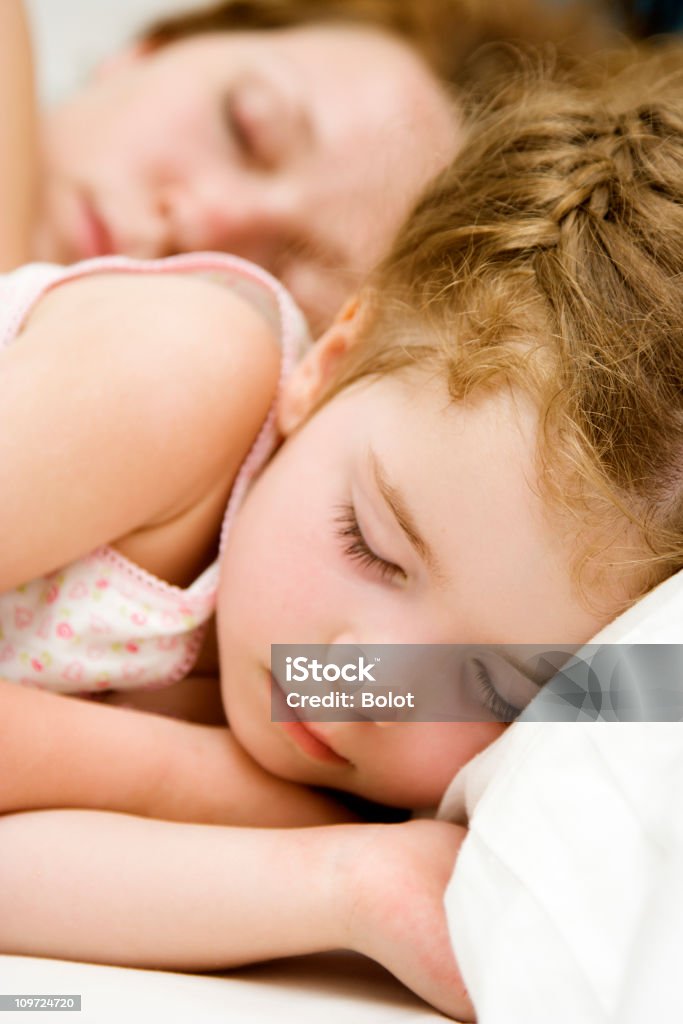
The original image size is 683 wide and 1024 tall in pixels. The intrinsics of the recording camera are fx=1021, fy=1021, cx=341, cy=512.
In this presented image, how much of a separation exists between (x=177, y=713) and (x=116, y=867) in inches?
11.9

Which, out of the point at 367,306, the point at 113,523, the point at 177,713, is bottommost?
the point at 177,713

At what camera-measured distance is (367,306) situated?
0.92 meters

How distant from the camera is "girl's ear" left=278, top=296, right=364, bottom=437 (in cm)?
90

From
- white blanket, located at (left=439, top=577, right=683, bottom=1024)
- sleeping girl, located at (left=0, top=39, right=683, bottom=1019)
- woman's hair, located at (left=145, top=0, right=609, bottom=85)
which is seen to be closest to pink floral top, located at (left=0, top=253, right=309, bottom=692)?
sleeping girl, located at (left=0, top=39, right=683, bottom=1019)

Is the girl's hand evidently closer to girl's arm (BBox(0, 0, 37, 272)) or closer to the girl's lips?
the girl's lips

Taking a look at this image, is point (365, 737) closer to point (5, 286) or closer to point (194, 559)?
point (194, 559)

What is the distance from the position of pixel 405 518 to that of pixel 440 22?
1.18 m

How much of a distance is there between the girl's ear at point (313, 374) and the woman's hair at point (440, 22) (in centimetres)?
78

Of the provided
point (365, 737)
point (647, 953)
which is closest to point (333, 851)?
point (365, 737)

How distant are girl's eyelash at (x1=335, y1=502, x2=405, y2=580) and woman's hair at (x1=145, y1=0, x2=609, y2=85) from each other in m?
1.00

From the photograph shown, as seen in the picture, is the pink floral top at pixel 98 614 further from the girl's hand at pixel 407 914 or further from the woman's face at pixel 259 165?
the woman's face at pixel 259 165

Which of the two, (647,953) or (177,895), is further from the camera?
(177,895)

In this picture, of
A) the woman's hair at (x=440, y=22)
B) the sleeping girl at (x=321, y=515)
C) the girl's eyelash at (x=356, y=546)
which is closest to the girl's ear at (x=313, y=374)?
the sleeping girl at (x=321, y=515)

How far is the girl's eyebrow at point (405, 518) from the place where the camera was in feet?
2.34
